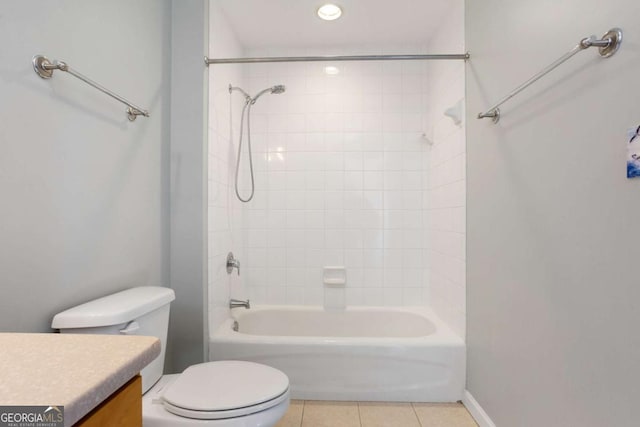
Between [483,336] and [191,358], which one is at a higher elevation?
[483,336]

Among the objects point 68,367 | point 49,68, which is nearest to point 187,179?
point 49,68

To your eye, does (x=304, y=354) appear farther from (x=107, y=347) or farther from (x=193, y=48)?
(x=193, y=48)

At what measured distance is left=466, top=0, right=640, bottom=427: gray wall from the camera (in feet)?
2.66

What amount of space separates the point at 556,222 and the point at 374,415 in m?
1.32

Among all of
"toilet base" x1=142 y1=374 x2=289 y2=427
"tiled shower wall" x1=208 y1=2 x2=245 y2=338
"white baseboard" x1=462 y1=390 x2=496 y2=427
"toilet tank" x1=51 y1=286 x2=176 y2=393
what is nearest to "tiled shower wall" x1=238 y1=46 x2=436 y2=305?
"tiled shower wall" x1=208 y1=2 x2=245 y2=338

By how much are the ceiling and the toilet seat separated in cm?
205

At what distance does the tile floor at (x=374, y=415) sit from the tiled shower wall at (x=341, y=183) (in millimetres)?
804

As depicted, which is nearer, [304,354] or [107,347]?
[107,347]

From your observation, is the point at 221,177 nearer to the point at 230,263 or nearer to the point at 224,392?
the point at 230,263

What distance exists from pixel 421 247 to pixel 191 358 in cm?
175

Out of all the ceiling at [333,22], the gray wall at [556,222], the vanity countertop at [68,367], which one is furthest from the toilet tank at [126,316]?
the ceiling at [333,22]

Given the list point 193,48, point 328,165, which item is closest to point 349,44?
point 328,165

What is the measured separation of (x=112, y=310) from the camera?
1.03 meters

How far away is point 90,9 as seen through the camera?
117 centimetres
